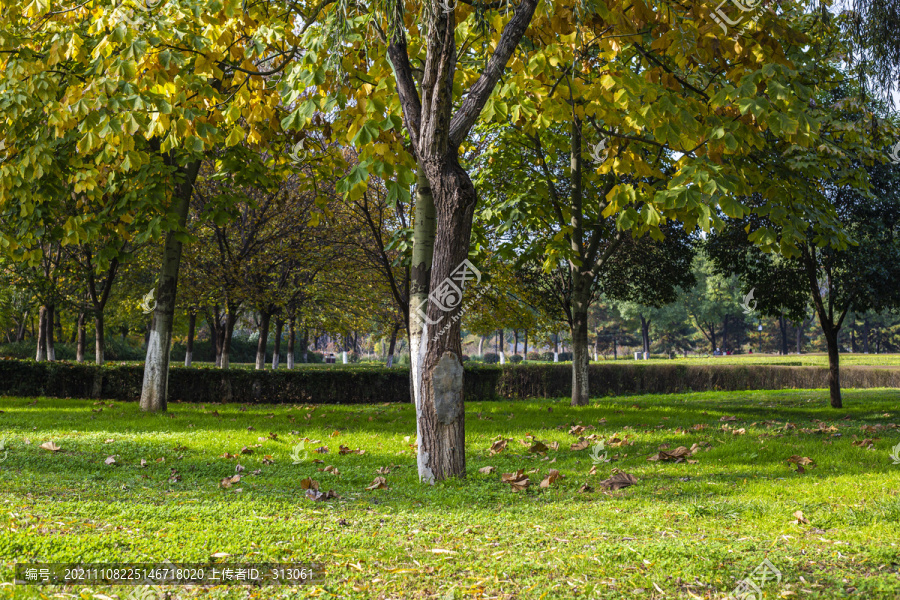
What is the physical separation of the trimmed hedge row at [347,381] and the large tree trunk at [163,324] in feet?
16.8

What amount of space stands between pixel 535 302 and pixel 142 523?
14.4 metres

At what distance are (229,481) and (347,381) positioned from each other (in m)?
13.0

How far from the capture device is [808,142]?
20.9 ft

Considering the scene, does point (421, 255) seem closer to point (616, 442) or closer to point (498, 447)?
point (498, 447)

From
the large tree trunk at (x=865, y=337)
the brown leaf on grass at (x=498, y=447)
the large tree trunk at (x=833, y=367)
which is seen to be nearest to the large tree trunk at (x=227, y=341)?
the brown leaf on grass at (x=498, y=447)

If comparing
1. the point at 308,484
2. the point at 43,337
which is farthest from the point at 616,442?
the point at 43,337

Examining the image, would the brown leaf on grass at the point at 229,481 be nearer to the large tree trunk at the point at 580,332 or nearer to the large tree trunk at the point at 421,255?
the large tree trunk at the point at 421,255

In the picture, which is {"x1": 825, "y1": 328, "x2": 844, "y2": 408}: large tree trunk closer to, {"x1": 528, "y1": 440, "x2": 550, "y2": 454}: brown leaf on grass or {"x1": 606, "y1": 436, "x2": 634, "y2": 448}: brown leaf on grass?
{"x1": 606, "y1": 436, "x2": 634, "y2": 448}: brown leaf on grass

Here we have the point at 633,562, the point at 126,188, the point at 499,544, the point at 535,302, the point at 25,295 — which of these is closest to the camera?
the point at 633,562

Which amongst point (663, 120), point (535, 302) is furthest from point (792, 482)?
point (535, 302)

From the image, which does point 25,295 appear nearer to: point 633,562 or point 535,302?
point 535,302

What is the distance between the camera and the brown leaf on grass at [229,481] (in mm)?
5450
